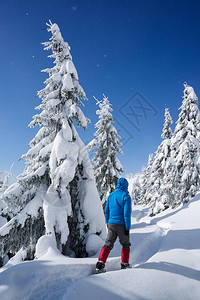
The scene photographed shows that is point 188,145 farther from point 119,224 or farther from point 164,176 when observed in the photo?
point 119,224

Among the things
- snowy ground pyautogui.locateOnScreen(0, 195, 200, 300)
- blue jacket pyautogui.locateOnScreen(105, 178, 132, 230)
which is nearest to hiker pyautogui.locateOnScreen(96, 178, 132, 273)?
blue jacket pyautogui.locateOnScreen(105, 178, 132, 230)

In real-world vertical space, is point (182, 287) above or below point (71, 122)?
below

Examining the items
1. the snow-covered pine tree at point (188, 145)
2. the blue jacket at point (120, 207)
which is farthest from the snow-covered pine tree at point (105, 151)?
the blue jacket at point (120, 207)

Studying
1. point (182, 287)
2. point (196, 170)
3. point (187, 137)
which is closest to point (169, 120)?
point (187, 137)

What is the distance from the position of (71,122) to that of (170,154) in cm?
2011

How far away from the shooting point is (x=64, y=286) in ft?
12.0

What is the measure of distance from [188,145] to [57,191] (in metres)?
17.4

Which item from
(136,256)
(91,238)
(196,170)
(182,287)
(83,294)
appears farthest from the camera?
(196,170)

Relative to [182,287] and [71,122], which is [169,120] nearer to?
[71,122]

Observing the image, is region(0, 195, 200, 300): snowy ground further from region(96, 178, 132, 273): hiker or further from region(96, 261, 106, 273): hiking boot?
region(96, 178, 132, 273): hiker

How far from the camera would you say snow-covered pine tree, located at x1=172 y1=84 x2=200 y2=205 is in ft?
62.4

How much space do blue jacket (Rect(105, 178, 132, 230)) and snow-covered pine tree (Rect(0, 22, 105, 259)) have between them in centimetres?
237

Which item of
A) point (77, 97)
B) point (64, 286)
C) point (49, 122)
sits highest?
point (77, 97)

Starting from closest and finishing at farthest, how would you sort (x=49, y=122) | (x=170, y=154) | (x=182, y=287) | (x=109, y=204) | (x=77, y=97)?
(x=182, y=287), (x=109, y=204), (x=49, y=122), (x=77, y=97), (x=170, y=154)
